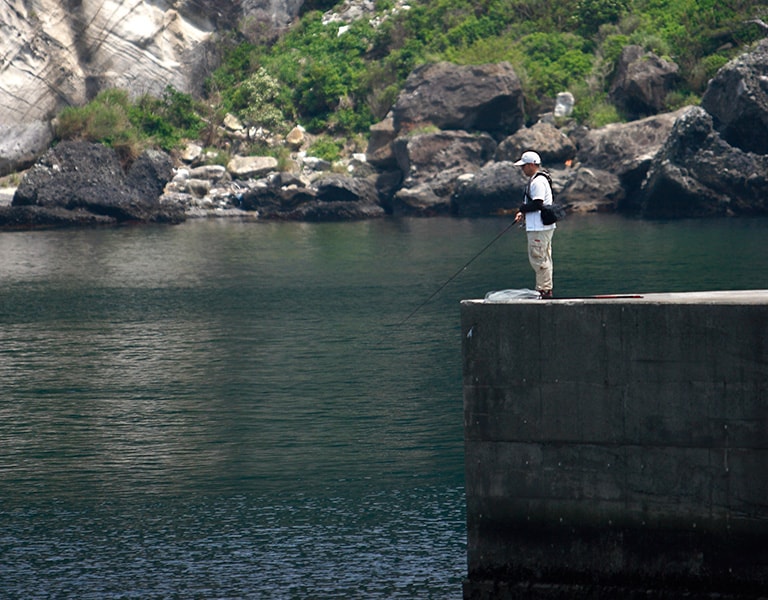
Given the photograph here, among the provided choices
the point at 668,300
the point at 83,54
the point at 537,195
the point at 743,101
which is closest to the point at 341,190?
the point at 83,54

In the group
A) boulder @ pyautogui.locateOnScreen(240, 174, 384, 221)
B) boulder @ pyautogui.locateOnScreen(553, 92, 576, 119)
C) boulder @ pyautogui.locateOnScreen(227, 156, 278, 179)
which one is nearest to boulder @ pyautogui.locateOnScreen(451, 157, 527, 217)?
boulder @ pyautogui.locateOnScreen(240, 174, 384, 221)

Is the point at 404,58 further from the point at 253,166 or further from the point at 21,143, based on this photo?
the point at 21,143

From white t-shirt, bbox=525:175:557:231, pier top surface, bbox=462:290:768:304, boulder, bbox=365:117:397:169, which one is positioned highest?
boulder, bbox=365:117:397:169

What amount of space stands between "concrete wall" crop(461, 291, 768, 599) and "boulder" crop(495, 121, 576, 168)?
194 feet

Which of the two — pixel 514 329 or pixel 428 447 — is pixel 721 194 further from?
pixel 514 329

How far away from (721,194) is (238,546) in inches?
2065

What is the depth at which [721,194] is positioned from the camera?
63.8 m

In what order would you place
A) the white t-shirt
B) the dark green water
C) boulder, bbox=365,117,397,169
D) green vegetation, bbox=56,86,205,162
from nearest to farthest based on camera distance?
the dark green water < the white t-shirt < green vegetation, bbox=56,86,205,162 < boulder, bbox=365,117,397,169

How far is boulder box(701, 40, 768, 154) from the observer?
2447 inches

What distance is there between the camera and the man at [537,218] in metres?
15.2

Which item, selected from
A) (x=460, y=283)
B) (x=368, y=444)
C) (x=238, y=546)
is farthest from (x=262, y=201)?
(x=238, y=546)

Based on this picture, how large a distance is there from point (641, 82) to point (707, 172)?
11512 mm

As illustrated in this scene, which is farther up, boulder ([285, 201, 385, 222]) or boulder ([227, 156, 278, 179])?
boulder ([227, 156, 278, 179])

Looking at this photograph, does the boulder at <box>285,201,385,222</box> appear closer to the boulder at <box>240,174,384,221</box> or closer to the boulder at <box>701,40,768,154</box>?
the boulder at <box>240,174,384,221</box>
